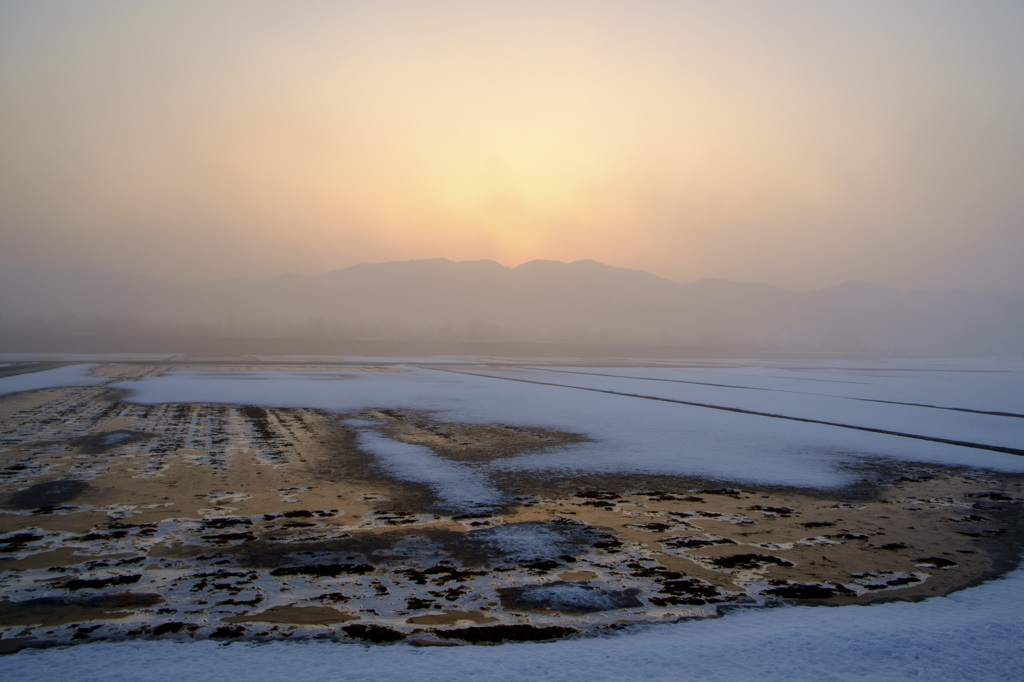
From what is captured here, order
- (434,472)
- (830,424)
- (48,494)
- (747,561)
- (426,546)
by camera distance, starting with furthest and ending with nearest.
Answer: (830,424) < (434,472) < (48,494) < (426,546) < (747,561)

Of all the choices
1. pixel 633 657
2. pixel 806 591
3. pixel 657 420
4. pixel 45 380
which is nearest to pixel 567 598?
pixel 633 657

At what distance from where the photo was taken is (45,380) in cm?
2389

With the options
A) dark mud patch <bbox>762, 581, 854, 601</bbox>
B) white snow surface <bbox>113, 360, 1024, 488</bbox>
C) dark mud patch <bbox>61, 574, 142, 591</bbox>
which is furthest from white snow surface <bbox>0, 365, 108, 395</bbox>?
dark mud patch <bbox>762, 581, 854, 601</bbox>

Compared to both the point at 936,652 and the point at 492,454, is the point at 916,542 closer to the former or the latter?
the point at 936,652

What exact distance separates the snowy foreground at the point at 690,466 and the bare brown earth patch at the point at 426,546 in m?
0.27

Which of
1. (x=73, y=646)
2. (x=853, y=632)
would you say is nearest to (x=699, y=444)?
(x=853, y=632)

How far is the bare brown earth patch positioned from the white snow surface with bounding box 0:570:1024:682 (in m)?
0.20

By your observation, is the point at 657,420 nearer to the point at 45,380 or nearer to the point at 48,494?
the point at 48,494

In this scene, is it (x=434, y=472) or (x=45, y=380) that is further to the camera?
(x=45, y=380)

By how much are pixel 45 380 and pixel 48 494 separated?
20.1m

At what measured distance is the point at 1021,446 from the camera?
13008 millimetres

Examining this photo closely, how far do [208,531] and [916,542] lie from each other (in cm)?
685

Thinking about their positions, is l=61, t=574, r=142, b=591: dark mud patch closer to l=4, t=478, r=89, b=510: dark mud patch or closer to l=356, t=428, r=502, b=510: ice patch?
l=4, t=478, r=89, b=510: dark mud patch

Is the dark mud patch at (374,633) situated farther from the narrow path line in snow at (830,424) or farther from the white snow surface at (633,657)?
the narrow path line in snow at (830,424)
